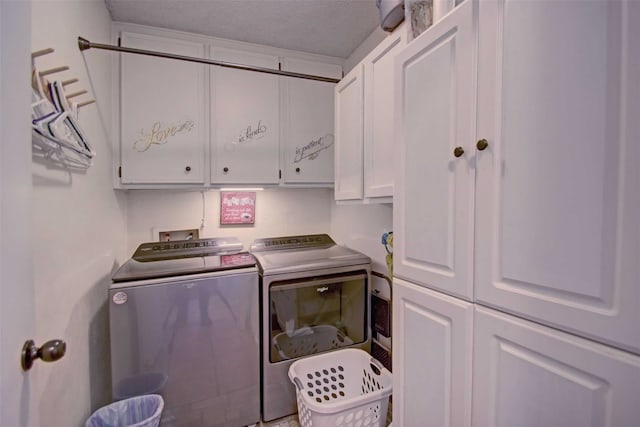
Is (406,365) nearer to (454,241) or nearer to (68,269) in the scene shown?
(454,241)

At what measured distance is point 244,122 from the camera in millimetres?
2010

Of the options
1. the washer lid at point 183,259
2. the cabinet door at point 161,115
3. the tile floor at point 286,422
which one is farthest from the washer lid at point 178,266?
the tile floor at point 286,422

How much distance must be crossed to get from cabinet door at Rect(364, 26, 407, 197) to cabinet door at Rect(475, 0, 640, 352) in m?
0.55

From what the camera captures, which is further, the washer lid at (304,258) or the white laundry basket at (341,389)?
the washer lid at (304,258)

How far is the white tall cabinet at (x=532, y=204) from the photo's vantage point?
0.51 m

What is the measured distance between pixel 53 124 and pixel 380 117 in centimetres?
123

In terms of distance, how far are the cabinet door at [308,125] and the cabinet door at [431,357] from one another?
4.32ft

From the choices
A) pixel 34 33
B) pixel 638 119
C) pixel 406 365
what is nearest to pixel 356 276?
pixel 406 365

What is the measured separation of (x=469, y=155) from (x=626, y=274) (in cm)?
41

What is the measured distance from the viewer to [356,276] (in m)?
1.93

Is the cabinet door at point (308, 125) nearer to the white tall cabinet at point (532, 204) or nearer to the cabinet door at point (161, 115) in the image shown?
the cabinet door at point (161, 115)

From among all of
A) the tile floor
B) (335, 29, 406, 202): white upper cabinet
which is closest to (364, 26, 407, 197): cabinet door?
(335, 29, 406, 202): white upper cabinet

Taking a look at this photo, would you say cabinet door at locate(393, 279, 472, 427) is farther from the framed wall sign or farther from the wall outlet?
the wall outlet

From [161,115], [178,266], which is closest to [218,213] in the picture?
[178,266]
